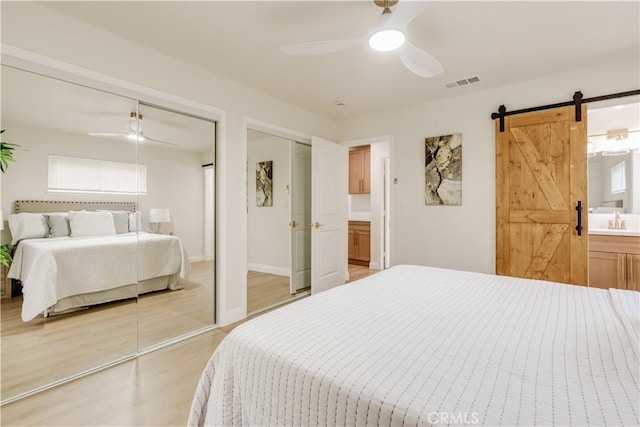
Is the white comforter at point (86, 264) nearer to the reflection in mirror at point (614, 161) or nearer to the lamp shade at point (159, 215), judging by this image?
the lamp shade at point (159, 215)

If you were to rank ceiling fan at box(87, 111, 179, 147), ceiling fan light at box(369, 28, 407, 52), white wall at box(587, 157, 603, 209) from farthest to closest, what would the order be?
white wall at box(587, 157, 603, 209)
ceiling fan at box(87, 111, 179, 147)
ceiling fan light at box(369, 28, 407, 52)

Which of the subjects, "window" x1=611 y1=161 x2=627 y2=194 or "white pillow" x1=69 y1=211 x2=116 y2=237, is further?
"window" x1=611 y1=161 x2=627 y2=194

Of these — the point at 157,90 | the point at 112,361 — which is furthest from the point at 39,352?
the point at 157,90

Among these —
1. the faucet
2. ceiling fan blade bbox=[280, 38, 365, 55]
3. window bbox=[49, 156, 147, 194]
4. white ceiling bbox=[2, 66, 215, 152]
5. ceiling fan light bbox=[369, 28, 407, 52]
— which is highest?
ceiling fan blade bbox=[280, 38, 365, 55]

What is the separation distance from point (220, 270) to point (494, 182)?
3.11 m

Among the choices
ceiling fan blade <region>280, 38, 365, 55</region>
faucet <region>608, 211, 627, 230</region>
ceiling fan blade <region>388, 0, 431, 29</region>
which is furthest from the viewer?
faucet <region>608, 211, 627, 230</region>

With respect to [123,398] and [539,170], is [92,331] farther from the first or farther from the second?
[539,170]

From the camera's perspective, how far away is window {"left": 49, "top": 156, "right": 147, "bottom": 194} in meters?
2.15

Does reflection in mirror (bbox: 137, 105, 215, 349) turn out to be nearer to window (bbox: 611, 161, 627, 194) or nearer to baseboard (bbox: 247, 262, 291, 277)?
baseboard (bbox: 247, 262, 291, 277)

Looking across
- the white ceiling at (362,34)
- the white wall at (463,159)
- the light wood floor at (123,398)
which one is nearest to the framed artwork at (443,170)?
the white wall at (463,159)

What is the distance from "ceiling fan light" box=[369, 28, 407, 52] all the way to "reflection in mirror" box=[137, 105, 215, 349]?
1.92 m

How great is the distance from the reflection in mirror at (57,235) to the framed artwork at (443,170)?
319 cm

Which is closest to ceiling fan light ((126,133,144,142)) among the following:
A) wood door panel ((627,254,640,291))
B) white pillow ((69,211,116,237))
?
white pillow ((69,211,116,237))

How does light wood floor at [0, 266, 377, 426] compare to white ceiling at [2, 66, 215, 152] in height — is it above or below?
below
